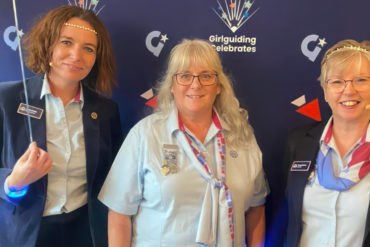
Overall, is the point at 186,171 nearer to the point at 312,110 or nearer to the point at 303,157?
the point at 303,157

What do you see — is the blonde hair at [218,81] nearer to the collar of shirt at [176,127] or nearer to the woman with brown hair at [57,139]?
the collar of shirt at [176,127]

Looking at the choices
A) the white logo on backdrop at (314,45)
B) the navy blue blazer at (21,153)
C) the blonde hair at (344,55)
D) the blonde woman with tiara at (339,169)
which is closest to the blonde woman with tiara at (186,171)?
the navy blue blazer at (21,153)

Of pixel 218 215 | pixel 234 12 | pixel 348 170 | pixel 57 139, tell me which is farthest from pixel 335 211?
pixel 57 139

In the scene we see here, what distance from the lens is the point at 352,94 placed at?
65.1 inches

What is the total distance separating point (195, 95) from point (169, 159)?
1.13ft

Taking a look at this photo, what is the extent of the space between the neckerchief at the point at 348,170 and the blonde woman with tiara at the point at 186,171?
0.32 metres

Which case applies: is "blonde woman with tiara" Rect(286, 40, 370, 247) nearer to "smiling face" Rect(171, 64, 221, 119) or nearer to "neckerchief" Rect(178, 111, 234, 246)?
"neckerchief" Rect(178, 111, 234, 246)

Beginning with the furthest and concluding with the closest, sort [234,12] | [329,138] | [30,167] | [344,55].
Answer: [234,12], [329,138], [344,55], [30,167]

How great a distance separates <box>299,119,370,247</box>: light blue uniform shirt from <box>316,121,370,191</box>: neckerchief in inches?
1.0

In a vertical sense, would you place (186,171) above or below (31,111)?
below

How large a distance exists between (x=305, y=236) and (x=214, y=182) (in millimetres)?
560

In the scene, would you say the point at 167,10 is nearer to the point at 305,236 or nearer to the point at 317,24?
the point at 317,24

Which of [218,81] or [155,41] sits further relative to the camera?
[155,41]

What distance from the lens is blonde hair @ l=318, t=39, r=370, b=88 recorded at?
1684 millimetres
